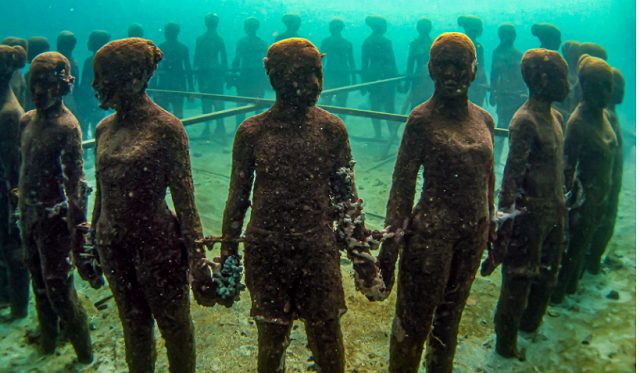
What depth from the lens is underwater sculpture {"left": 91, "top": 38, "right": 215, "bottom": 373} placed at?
2.35m

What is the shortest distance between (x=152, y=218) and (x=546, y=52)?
2.76m

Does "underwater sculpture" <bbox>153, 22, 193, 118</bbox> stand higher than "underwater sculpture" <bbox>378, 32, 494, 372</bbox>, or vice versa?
"underwater sculpture" <bbox>153, 22, 193, 118</bbox>

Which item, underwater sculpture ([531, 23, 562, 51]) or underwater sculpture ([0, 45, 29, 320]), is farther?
underwater sculpture ([531, 23, 562, 51])

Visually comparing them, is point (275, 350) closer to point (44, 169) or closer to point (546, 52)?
point (44, 169)

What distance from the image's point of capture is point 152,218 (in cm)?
241

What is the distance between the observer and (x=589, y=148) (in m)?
3.76

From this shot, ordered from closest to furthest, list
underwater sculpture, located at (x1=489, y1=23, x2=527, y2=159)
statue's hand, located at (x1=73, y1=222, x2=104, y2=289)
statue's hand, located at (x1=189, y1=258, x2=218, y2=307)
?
1. statue's hand, located at (x1=189, y1=258, x2=218, y2=307)
2. statue's hand, located at (x1=73, y1=222, x2=104, y2=289)
3. underwater sculpture, located at (x1=489, y1=23, x2=527, y2=159)

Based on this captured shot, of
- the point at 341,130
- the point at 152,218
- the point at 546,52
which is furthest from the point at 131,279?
the point at 546,52

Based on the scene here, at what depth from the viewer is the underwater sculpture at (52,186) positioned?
2.89 m

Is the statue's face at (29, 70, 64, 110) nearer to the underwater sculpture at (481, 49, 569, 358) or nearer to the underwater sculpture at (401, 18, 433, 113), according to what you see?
the underwater sculpture at (481, 49, 569, 358)

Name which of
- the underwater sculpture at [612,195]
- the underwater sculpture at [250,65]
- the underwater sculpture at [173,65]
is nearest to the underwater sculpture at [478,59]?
the underwater sculpture at [250,65]

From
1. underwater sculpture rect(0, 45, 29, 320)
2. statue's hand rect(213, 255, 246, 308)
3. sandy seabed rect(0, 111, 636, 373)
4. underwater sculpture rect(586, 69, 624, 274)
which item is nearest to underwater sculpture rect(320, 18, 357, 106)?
underwater sculpture rect(586, 69, 624, 274)

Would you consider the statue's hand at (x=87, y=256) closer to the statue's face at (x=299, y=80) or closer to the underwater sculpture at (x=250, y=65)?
the statue's face at (x=299, y=80)

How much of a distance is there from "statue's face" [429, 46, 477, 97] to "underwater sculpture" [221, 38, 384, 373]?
630 mm
